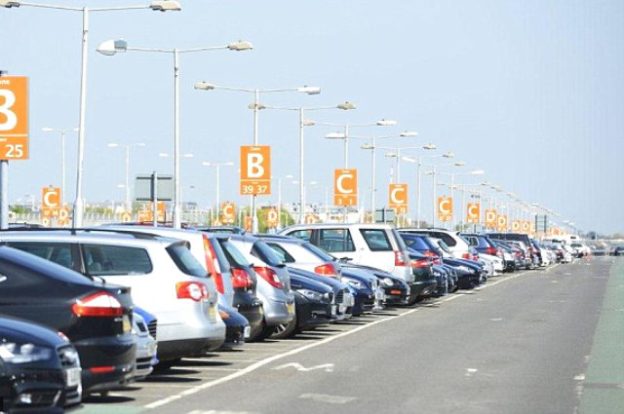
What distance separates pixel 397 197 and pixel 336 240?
141 feet

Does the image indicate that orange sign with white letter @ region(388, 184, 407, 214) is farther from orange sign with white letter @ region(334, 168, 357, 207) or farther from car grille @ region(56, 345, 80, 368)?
car grille @ region(56, 345, 80, 368)

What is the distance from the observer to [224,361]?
21328mm

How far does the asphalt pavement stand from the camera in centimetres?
1625

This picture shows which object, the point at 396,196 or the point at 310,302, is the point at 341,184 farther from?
the point at 310,302

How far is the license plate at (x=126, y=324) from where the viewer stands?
14.7m

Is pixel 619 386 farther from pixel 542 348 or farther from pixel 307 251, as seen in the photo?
pixel 307 251

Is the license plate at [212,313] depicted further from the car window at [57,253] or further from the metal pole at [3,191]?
the metal pole at [3,191]

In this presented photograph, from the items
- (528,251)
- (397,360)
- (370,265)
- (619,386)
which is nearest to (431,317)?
(370,265)

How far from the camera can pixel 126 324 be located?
48.7ft

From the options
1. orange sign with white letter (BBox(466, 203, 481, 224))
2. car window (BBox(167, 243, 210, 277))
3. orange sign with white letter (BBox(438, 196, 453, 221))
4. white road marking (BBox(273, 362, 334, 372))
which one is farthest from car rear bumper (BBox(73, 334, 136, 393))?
orange sign with white letter (BBox(466, 203, 481, 224))

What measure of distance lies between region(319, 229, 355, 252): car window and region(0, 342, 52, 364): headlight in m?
21.6

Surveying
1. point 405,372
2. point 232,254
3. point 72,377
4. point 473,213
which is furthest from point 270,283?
point 473,213

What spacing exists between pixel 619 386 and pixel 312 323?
8.26m

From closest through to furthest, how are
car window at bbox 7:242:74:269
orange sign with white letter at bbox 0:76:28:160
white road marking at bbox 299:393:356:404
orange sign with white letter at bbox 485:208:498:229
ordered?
white road marking at bbox 299:393:356:404 → car window at bbox 7:242:74:269 → orange sign with white letter at bbox 0:76:28:160 → orange sign with white letter at bbox 485:208:498:229
